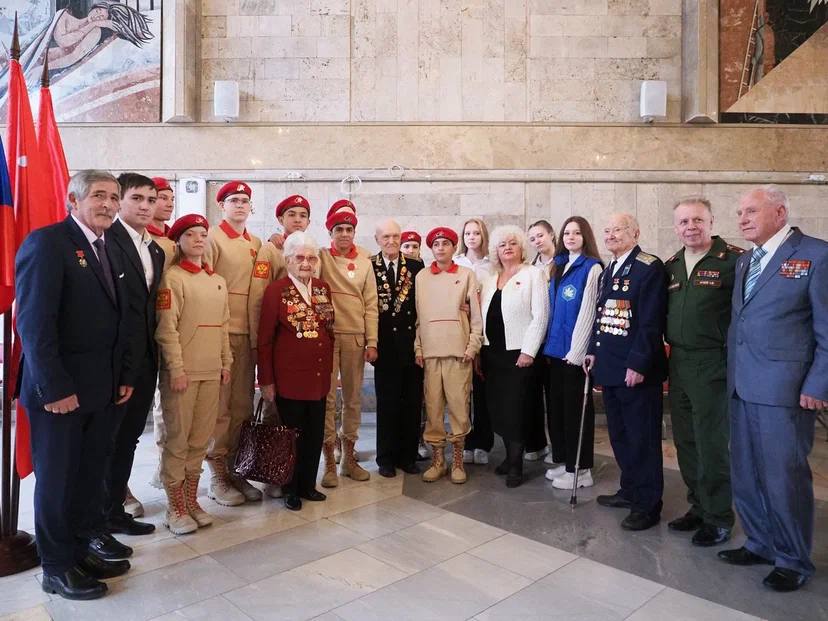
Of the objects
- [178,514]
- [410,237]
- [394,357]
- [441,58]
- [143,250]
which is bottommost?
[178,514]

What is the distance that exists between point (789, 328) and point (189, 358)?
122 inches

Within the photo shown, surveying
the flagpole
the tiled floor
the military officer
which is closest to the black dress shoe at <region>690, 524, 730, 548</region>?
the military officer

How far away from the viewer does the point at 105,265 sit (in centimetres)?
267

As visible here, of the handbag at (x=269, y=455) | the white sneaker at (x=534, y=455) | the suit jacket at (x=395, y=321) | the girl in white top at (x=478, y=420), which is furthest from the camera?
the white sneaker at (x=534, y=455)

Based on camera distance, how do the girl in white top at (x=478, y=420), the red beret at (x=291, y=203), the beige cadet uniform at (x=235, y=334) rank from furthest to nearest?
the girl in white top at (x=478, y=420) → the red beret at (x=291, y=203) → the beige cadet uniform at (x=235, y=334)

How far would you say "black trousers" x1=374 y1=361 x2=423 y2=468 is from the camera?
4.31 metres

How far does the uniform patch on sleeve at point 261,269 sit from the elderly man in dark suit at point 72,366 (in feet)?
3.76

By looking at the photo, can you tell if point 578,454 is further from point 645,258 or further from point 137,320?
point 137,320

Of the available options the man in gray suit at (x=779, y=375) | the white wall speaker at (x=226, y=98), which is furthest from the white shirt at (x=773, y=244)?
the white wall speaker at (x=226, y=98)

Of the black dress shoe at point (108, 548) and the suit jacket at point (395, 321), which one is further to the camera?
the suit jacket at point (395, 321)

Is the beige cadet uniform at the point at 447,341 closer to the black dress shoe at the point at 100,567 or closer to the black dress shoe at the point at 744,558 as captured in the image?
the black dress shoe at the point at 744,558

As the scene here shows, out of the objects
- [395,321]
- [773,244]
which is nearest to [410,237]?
[395,321]

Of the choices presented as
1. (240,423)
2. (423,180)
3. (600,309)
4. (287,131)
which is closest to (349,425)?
(240,423)

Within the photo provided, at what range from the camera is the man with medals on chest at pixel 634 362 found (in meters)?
3.38
